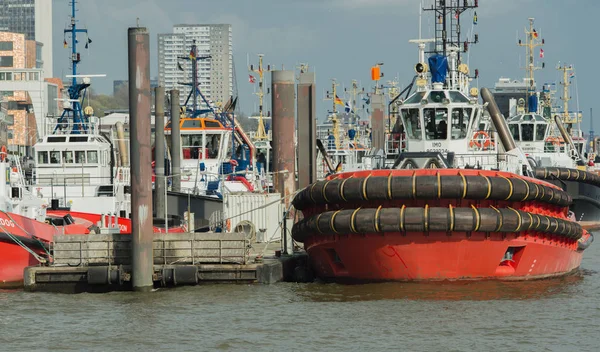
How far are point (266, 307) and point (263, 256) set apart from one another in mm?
4418

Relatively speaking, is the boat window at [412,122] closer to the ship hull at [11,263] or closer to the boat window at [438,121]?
the boat window at [438,121]

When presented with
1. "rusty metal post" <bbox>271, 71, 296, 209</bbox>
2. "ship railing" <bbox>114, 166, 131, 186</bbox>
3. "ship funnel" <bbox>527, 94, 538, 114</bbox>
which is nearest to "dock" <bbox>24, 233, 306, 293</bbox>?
"rusty metal post" <bbox>271, 71, 296, 209</bbox>

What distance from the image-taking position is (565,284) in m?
23.2

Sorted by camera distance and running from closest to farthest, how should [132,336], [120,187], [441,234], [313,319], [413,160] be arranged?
[132,336]
[313,319]
[441,234]
[413,160]
[120,187]

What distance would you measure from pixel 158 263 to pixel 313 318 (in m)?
4.49

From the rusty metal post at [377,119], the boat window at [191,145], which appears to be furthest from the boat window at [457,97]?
the boat window at [191,145]

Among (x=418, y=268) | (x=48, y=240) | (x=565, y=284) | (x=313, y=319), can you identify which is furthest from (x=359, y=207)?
(x=48, y=240)

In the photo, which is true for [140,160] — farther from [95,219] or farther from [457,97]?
[457,97]

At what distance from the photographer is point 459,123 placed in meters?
25.1

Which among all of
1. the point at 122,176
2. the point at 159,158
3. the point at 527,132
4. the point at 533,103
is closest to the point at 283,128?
the point at 159,158

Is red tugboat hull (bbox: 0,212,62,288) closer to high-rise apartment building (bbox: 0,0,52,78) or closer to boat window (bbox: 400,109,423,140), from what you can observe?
boat window (bbox: 400,109,423,140)

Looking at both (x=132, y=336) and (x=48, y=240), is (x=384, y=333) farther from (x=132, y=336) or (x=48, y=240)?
(x=48, y=240)

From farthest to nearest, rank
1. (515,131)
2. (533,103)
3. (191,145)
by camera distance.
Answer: (533,103), (515,131), (191,145)

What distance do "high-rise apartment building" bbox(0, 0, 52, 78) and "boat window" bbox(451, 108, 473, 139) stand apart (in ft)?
378
